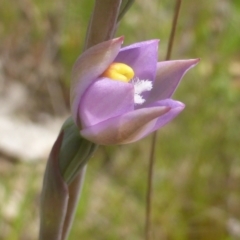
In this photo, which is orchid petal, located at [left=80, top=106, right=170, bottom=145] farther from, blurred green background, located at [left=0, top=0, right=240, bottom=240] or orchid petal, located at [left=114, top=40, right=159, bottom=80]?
blurred green background, located at [left=0, top=0, right=240, bottom=240]

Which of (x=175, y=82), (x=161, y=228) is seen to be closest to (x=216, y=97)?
(x=161, y=228)

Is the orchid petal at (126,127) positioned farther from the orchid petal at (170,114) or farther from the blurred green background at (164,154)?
the blurred green background at (164,154)

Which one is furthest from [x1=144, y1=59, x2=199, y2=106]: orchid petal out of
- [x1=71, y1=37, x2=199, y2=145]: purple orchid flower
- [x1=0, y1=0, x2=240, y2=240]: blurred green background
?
[x1=0, y1=0, x2=240, y2=240]: blurred green background

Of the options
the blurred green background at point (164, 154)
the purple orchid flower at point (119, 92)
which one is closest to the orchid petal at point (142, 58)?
the purple orchid flower at point (119, 92)

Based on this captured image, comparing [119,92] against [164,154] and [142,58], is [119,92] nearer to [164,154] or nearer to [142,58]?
[142,58]

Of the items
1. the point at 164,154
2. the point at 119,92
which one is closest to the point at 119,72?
the point at 119,92

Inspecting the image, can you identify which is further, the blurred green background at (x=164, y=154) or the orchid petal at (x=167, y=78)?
the blurred green background at (x=164, y=154)
